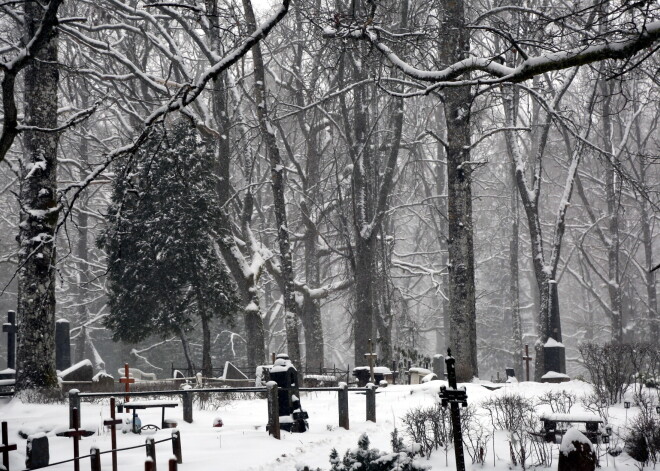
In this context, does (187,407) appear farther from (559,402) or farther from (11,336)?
(11,336)

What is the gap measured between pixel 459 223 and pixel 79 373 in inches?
435

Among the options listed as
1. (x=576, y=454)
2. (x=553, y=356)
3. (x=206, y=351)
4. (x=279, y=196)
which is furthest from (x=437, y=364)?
(x=576, y=454)

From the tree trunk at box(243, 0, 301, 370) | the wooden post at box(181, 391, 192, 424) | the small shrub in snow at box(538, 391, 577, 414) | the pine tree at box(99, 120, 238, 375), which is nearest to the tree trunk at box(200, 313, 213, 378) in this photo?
the pine tree at box(99, 120, 238, 375)

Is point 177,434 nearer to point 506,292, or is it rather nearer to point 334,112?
point 334,112

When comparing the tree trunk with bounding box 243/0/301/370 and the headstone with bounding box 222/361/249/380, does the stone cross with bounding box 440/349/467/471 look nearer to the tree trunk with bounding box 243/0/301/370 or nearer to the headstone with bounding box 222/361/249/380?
the tree trunk with bounding box 243/0/301/370

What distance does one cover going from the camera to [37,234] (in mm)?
13195

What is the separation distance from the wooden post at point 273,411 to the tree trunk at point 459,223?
20.7 ft

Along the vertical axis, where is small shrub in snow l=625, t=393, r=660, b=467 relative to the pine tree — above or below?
below

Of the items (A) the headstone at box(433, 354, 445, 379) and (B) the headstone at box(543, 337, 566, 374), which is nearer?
(B) the headstone at box(543, 337, 566, 374)

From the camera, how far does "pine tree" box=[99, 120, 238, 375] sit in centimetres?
2152

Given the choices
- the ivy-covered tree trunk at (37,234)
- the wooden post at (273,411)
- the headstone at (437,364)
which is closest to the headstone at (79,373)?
the ivy-covered tree trunk at (37,234)

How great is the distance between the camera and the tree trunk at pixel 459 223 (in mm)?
15828

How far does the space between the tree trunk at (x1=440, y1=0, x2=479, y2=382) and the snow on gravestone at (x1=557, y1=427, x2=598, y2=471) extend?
790cm

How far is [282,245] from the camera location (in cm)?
1978
